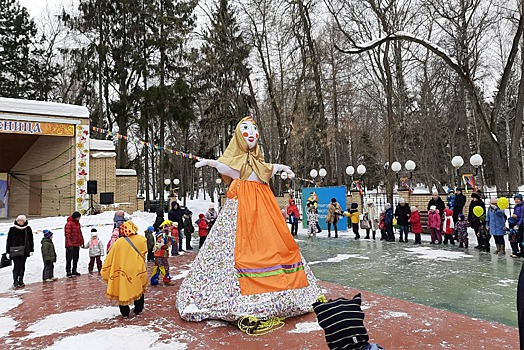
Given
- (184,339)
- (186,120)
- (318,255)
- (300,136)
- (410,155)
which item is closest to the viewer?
(184,339)

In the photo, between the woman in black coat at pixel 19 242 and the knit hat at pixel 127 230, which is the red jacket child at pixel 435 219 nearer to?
the knit hat at pixel 127 230

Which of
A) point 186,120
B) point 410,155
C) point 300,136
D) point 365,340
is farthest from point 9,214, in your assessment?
point 410,155

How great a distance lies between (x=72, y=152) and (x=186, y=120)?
9655 millimetres

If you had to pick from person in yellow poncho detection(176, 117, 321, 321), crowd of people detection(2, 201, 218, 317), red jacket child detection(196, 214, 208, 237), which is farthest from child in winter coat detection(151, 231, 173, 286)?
red jacket child detection(196, 214, 208, 237)

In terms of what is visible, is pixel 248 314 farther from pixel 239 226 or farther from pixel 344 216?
pixel 344 216

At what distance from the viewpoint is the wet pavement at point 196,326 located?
4790 millimetres

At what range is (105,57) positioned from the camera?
2733 cm

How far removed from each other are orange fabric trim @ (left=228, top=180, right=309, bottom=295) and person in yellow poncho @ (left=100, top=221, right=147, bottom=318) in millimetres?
1576

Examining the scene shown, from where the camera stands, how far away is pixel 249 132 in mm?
6430

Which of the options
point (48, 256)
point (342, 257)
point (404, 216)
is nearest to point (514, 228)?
point (404, 216)

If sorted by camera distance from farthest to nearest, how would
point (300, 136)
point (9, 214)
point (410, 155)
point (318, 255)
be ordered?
point (410, 155), point (300, 136), point (9, 214), point (318, 255)

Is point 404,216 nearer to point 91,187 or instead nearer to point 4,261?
point 4,261

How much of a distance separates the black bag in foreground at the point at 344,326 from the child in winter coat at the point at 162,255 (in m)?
5.66

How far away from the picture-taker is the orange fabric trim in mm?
5414
